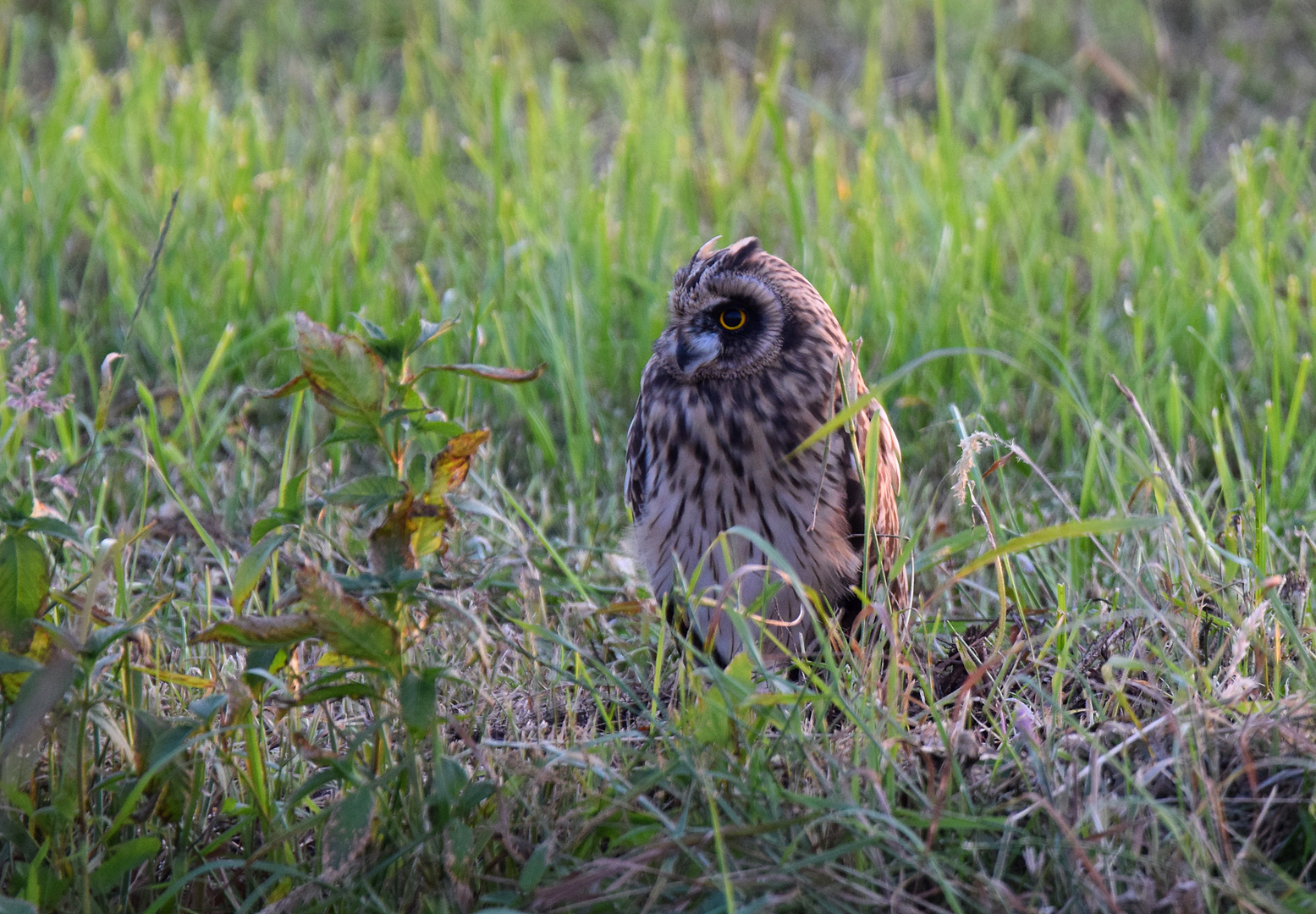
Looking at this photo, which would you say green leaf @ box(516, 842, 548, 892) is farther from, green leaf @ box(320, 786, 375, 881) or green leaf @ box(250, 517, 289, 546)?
green leaf @ box(250, 517, 289, 546)

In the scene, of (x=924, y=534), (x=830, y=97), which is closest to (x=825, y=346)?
(x=924, y=534)

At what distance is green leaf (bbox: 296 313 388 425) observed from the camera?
6.42 ft

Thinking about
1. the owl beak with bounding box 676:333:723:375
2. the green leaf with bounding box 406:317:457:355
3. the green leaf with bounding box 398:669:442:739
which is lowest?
the green leaf with bounding box 398:669:442:739

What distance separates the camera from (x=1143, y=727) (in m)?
2.09

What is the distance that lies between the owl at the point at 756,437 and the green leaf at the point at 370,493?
77 centimetres

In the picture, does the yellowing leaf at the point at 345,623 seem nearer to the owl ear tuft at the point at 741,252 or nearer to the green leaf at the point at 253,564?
the green leaf at the point at 253,564

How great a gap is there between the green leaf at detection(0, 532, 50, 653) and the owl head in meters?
1.27

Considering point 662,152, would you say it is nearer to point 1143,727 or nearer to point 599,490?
point 599,490

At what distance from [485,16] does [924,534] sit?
3.88 metres

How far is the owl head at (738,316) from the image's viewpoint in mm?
2672

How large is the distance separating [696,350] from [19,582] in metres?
1.31

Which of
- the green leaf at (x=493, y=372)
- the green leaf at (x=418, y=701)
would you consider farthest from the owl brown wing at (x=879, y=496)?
the green leaf at (x=418, y=701)

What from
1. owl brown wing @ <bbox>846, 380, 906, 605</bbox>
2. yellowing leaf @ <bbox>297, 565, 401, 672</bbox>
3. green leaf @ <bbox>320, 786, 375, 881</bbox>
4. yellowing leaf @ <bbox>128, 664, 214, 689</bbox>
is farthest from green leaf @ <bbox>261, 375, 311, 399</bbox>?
owl brown wing @ <bbox>846, 380, 906, 605</bbox>

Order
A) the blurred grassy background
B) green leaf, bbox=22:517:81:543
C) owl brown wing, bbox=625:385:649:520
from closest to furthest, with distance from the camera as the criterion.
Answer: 1. green leaf, bbox=22:517:81:543
2. owl brown wing, bbox=625:385:649:520
3. the blurred grassy background
